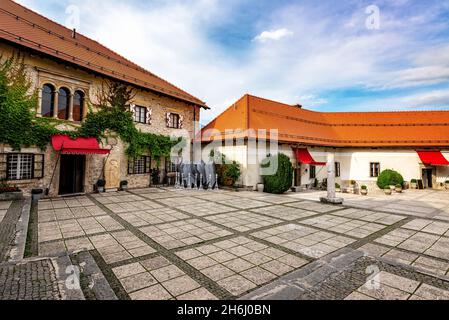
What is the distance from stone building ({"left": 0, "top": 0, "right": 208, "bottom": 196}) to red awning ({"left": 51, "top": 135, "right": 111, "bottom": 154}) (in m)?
0.07

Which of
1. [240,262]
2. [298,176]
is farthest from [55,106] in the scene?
[298,176]

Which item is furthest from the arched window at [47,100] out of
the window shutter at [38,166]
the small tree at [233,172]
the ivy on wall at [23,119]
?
the small tree at [233,172]

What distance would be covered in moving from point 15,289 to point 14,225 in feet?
15.0

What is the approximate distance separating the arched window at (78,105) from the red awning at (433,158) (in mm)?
26129

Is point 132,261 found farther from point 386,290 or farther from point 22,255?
point 386,290

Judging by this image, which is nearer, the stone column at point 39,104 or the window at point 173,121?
the stone column at point 39,104

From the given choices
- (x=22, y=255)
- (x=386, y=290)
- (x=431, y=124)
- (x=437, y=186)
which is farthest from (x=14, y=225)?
(x=431, y=124)

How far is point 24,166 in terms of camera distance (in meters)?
11.3

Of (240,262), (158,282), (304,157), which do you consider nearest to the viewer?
(158,282)

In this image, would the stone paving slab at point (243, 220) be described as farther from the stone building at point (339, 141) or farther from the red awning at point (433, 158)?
the red awning at point (433, 158)

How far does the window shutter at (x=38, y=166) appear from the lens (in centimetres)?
1151

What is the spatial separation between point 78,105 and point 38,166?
13.4 feet

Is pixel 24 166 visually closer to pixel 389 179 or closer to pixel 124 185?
pixel 124 185

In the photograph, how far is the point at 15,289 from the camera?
3410 millimetres
